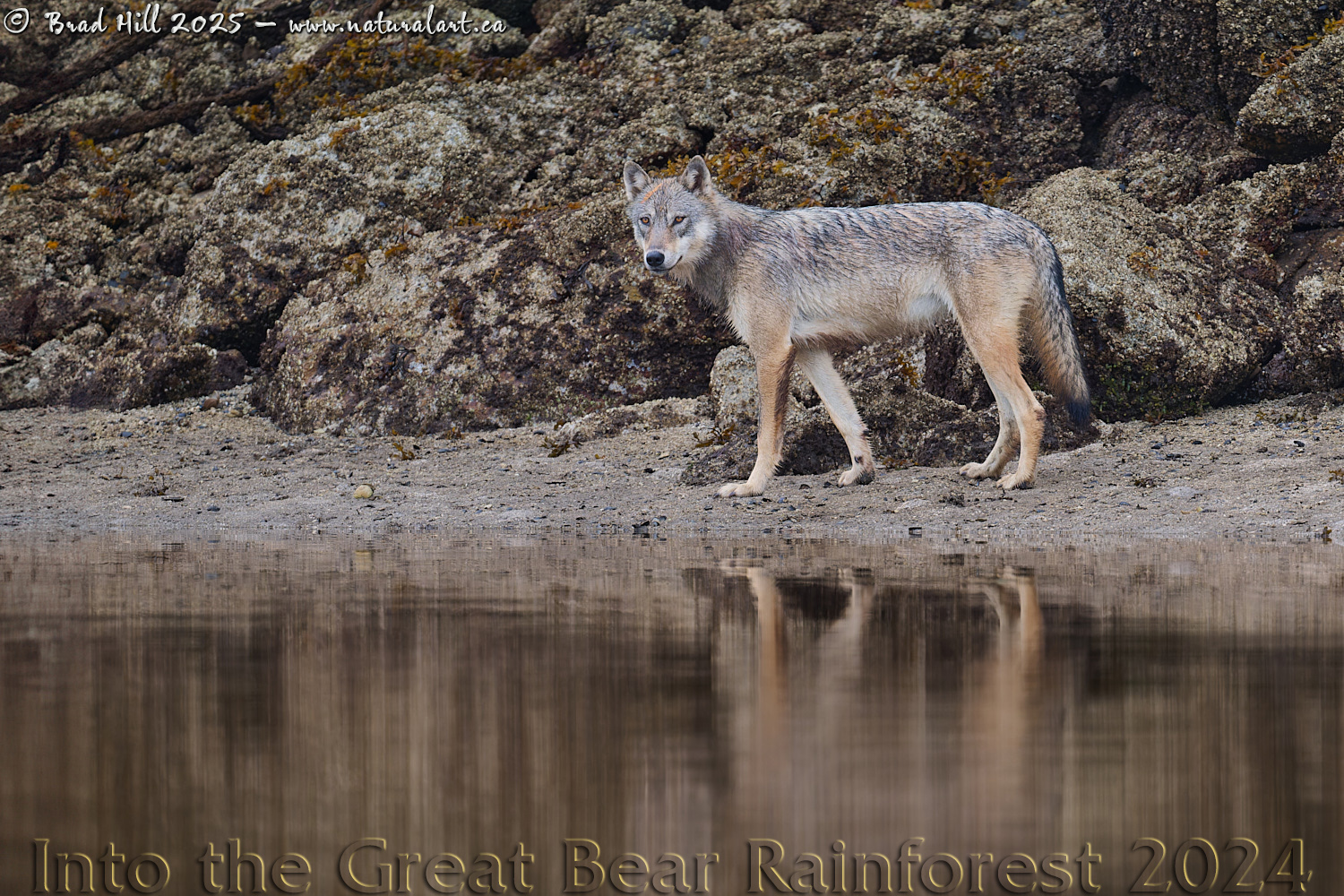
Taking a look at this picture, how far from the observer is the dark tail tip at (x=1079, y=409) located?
28.3 ft

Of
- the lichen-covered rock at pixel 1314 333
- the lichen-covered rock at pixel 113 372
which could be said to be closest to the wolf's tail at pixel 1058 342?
the lichen-covered rock at pixel 1314 333

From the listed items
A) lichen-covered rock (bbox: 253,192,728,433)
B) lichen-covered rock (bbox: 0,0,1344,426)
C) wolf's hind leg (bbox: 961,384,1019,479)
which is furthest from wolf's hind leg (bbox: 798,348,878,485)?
lichen-covered rock (bbox: 253,192,728,433)

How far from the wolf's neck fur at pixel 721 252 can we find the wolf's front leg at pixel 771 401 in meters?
0.60

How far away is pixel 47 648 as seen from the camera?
12.7 ft

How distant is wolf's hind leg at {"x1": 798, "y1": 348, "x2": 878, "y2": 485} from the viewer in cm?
865

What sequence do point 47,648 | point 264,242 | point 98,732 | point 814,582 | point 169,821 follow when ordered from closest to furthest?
point 169,821, point 98,732, point 47,648, point 814,582, point 264,242

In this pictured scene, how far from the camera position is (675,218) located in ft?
28.7

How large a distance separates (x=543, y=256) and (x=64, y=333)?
5.24m

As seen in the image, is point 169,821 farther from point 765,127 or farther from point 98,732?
point 765,127

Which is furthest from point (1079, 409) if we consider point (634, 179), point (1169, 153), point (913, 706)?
point (913, 706)

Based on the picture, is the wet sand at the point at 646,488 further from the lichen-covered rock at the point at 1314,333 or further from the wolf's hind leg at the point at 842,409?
the lichen-covered rock at the point at 1314,333

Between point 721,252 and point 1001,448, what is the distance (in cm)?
239

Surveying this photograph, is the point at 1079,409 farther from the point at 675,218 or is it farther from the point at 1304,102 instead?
the point at 1304,102

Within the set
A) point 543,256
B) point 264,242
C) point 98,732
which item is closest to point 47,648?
point 98,732
